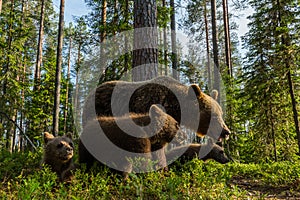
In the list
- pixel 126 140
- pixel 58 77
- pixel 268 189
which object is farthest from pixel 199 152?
pixel 58 77

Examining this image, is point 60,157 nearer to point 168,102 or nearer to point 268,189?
point 168,102

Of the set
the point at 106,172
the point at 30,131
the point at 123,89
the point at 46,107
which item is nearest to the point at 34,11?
the point at 46,107

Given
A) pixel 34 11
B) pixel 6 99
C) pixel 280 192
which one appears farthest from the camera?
pixel 34 11

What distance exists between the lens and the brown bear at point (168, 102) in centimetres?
627

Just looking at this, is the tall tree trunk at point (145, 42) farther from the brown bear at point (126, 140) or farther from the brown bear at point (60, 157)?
the brown bear at point (60, 157)

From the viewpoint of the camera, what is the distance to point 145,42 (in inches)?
302

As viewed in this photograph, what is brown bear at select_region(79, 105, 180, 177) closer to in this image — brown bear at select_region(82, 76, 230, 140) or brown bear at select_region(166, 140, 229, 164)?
brown bear at select_region(82, 76, 230, 140)

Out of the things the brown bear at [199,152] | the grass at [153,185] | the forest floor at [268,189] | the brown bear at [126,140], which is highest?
the brown bear at [126,140]

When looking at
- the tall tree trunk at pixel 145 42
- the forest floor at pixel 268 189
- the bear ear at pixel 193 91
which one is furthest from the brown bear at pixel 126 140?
the tall tree trunk at pixel 145 42

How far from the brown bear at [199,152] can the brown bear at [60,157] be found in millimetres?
2292

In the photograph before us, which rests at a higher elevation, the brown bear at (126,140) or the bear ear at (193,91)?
the bear ear at (193,91)

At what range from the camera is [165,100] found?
6348mm

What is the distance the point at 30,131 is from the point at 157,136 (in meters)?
19.7

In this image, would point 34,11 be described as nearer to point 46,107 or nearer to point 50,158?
point 46,107
